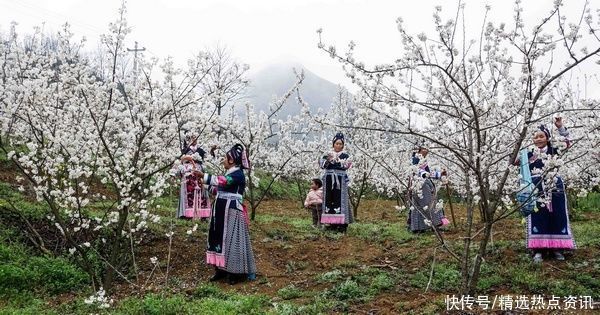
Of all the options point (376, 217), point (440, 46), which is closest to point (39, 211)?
point (440, 46)

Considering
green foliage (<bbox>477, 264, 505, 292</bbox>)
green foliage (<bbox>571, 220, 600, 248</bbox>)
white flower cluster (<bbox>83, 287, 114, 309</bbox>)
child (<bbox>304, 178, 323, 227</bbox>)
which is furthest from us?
child (<bbox>304, 178, 323, 227</bbox>)

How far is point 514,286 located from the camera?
656cm

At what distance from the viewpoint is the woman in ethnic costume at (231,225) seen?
301 inches

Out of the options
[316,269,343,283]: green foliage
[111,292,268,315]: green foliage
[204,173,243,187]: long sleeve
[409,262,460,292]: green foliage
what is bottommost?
[111,292,268,315]: green foliage

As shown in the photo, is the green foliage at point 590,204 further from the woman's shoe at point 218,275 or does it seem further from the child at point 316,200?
the woman's shoe at point 218,275

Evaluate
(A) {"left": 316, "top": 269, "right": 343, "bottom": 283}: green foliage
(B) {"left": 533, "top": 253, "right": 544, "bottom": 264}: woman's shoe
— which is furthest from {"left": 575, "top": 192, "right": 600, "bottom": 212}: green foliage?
(A) {"left": 316, "top": 269, "right": 343, "bottom": 283}: green foliage

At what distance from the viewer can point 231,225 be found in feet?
25.4

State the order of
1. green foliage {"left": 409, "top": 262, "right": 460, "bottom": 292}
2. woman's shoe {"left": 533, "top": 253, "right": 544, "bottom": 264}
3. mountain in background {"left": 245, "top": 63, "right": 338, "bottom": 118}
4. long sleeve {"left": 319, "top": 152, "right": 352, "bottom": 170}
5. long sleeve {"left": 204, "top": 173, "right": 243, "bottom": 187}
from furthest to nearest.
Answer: mountain in background {"left": 245, "top": 63, "right": 338, "bottom": 118} < long sleeve {"left": 319, "top": 152, "right": 352, "bottom": 170} < woman's shoe {"left": 533, "top": 253, "right": 544, "bottom": 264} < long sleeve {"left": 204, "top": 173, "right": 243, "bottom": 187} < green foliage {"left": 409, "top": 262, "right": 460, "bottom": 292}

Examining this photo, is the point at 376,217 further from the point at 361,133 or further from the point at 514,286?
the point at 514,286

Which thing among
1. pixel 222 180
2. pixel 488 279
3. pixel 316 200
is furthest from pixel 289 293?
pixel 316 200

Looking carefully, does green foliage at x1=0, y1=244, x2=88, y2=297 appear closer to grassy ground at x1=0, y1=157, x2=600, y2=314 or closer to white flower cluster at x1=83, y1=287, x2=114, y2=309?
grassy ground at x1=0, y1=157, x2=600, y2=314

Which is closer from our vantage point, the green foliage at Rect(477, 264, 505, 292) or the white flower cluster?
the white flower cluster

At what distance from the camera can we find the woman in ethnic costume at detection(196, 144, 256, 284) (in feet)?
25.1

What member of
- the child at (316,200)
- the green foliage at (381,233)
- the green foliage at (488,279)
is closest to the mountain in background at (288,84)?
the child at (316,200)
